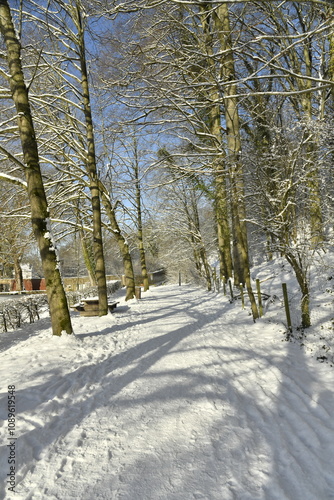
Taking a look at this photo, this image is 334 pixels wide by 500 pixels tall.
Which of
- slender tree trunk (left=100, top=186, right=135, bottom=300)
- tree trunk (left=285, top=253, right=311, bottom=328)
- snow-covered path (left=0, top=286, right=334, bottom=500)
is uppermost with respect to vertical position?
slender tree trunk (left=100, top=186, right=135, bottom=300)

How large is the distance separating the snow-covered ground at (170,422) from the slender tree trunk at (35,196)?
27.1 inches

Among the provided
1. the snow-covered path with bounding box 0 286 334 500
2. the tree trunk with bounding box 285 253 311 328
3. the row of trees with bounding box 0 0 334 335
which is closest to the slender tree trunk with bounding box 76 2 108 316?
the row of trees with bounding box 0 0 334 335

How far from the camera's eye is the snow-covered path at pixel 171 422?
95.7 inches

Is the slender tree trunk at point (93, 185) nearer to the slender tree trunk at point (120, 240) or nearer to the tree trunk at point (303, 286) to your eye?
the slender tree trunk at point (120, 240)

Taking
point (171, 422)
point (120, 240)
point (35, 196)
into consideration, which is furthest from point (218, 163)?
point (120, 240)

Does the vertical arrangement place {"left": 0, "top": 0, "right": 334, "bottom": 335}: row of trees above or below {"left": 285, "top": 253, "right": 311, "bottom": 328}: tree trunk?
above

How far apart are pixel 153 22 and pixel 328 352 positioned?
27.7ft

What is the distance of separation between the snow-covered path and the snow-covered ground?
0.01m

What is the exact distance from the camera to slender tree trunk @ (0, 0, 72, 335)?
21.0ft

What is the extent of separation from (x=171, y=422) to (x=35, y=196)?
5.41 metres

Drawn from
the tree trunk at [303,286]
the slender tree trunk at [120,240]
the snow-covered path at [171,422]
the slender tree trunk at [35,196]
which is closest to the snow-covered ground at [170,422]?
the snow-covered path at [171,422]

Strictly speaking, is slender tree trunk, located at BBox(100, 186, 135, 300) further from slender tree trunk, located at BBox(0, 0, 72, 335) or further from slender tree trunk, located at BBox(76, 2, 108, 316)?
slender tree trunk, located at BBox(0, 0, 72, 335)

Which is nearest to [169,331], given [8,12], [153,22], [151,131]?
[151,131]

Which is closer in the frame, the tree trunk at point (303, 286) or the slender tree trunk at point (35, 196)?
the tree trunk at point (303, 286)
